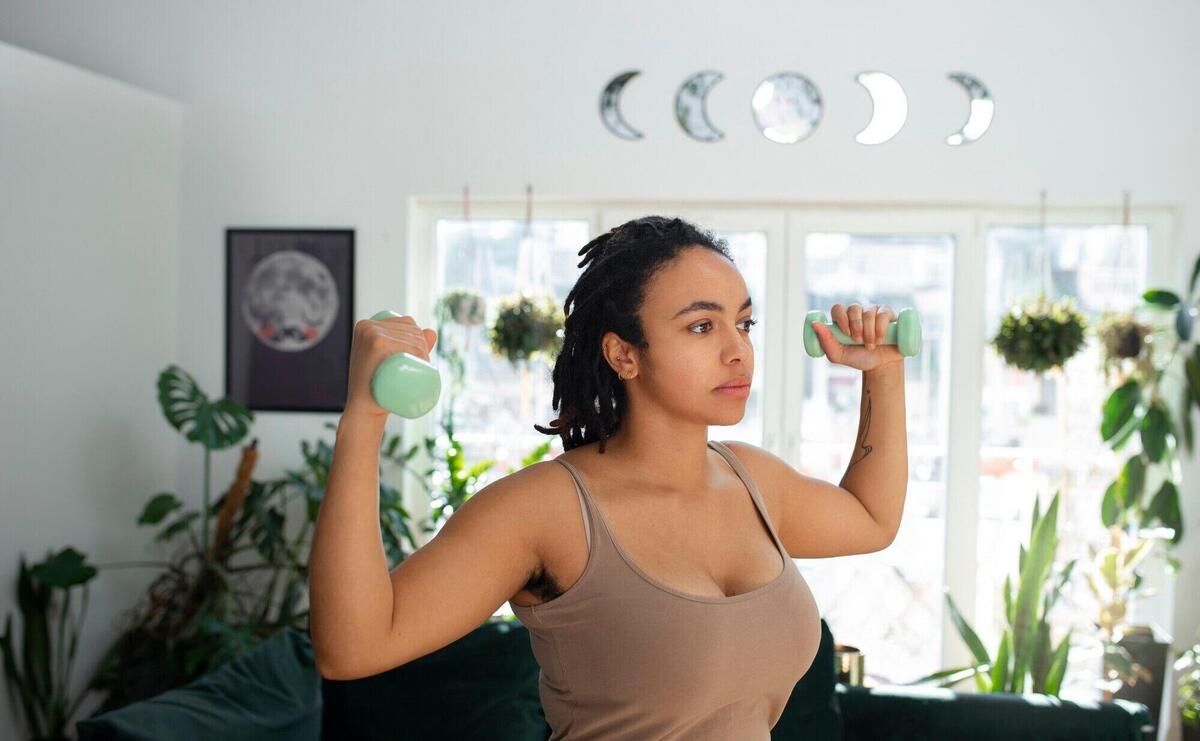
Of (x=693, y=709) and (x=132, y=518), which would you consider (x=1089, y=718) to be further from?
(x=132, y=518)

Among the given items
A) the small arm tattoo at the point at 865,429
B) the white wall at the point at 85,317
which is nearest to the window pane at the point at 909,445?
the white wall at the point at 85,317

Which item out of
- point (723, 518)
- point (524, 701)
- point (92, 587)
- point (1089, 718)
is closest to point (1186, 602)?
point (1089, 718)

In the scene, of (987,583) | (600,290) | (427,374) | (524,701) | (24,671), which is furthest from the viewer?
(987,583)

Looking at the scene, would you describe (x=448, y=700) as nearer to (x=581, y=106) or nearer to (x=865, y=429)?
(x=865, y=429)

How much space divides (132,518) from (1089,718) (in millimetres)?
3102

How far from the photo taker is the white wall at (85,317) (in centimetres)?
360

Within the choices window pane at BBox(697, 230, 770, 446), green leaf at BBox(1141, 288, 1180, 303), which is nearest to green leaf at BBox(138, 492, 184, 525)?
window pane at BBox(697, 230, 770, 446)

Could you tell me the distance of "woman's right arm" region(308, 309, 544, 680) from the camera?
1.05 metres

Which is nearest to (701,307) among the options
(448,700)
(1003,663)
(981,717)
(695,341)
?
(695,341)

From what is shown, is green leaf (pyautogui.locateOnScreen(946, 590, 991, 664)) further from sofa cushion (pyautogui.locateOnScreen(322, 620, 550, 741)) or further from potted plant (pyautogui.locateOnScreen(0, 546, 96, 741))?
potted plant (pyautogui.locateOnScreen(0, 546, 96, 741))

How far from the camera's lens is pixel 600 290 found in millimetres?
1314

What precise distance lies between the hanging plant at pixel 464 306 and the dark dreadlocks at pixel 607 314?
110 inches

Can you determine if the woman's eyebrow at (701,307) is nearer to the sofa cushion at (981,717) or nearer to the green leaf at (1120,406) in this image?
the sofa cushion at (981,717)

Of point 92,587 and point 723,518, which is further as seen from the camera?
point 92,587
